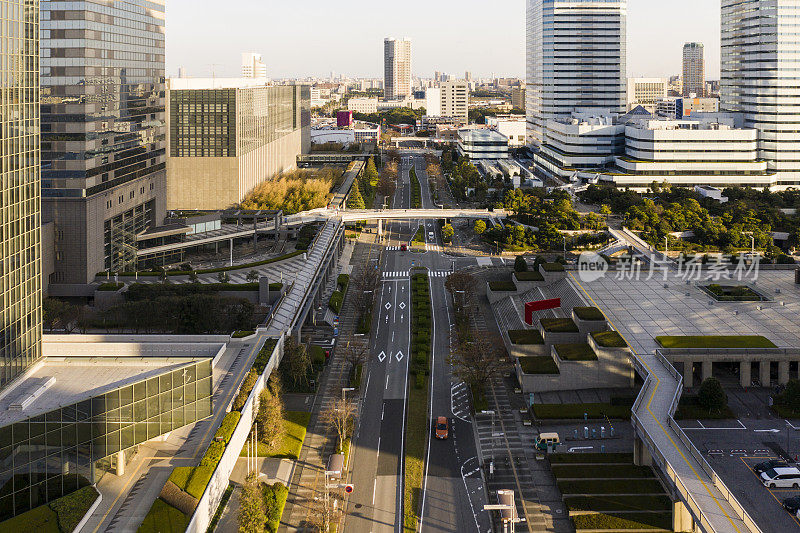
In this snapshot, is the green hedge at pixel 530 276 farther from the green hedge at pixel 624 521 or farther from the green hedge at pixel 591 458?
the green hedge at pixel 624 521

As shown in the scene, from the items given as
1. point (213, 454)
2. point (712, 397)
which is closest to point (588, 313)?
point (712, 397)

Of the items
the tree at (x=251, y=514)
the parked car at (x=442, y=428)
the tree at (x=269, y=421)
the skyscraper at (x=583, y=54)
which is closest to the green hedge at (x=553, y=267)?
the parked car at (x=442, y=428)

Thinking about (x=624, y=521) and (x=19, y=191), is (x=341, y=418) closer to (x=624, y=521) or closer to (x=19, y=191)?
(x=624, y=521)

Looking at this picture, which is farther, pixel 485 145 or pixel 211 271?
pixel 485 145

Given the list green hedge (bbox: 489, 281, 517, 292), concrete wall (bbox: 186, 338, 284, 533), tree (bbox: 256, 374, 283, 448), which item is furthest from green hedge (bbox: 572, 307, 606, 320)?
tree (bbox: 256, 374, 283, 448)

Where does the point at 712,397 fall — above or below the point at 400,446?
above
